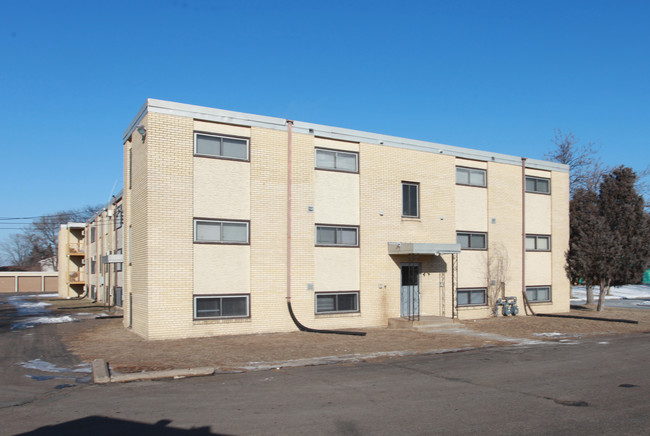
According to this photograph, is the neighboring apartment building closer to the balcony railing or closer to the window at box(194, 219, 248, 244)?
the balcony railing

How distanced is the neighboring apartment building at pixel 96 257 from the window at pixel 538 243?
18.6 meters

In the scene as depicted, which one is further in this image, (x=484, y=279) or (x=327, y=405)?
(x=484, y=279)

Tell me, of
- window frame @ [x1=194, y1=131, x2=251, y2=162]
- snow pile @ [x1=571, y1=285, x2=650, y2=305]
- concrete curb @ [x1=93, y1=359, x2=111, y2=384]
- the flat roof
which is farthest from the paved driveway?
snow pile @ [x1=571, y1=285, x2=650, y2=305]

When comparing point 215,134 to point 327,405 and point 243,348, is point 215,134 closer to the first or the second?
point 243,348

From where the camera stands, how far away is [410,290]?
868 inches

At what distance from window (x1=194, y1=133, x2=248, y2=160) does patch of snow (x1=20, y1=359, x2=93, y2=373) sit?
779cm

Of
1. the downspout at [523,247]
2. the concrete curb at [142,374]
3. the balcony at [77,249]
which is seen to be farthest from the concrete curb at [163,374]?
the balcony at [77,249]

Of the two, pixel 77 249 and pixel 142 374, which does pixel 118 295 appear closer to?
pixel 142 374

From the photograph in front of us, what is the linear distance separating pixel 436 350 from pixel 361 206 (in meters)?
7.31

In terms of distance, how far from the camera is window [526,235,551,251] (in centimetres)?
2606

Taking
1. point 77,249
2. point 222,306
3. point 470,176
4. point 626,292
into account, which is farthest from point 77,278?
Answer: point 626,292

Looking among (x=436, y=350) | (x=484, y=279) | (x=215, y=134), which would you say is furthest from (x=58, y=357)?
(x=484, y=279)

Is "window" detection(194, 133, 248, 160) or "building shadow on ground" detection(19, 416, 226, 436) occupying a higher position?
"window" detection(194, 133, 248, 160)

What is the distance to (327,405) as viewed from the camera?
8.80 meters
